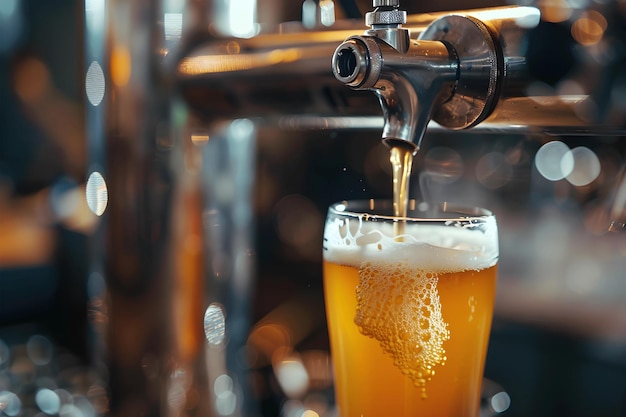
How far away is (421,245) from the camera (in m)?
0.49

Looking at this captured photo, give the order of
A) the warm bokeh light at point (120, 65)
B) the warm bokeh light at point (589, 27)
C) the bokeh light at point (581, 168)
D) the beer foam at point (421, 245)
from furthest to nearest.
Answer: the bokeh light at point (581, 168) < the warm bokeh light at point (120, 65) < the beer foam at point (421, 245) < the warm bokeh light at point (589, 27)

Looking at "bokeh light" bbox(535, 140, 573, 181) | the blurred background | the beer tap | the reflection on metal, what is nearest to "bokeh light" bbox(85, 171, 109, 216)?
the blurred background

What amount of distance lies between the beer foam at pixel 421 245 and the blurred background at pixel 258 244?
0.09 meters

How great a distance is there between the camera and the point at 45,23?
5.76 ft

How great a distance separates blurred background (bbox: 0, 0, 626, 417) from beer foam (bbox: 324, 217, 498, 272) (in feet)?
0.30

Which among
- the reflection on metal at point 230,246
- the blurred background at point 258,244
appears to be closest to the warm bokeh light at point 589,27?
the blurred background at point 258,244

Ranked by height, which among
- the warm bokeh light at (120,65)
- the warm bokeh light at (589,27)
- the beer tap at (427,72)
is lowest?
the warm bokeh light at (120,65)

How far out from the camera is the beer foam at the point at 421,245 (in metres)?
0.49

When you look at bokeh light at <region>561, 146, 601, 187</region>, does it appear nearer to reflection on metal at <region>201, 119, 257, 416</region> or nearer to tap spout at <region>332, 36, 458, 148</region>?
reflection on metal at <region>201, 119, 257, 416</region>

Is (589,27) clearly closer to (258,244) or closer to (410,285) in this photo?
(410,285)

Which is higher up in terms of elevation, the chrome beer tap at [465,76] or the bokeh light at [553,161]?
the chrome beer tap at [465,76]

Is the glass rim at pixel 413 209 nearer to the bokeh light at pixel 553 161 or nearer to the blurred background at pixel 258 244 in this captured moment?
the blurred background at pixel 258 244

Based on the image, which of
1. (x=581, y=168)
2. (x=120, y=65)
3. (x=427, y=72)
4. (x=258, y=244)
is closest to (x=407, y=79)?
(x=427, y=72)

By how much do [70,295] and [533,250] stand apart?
0.94 m
